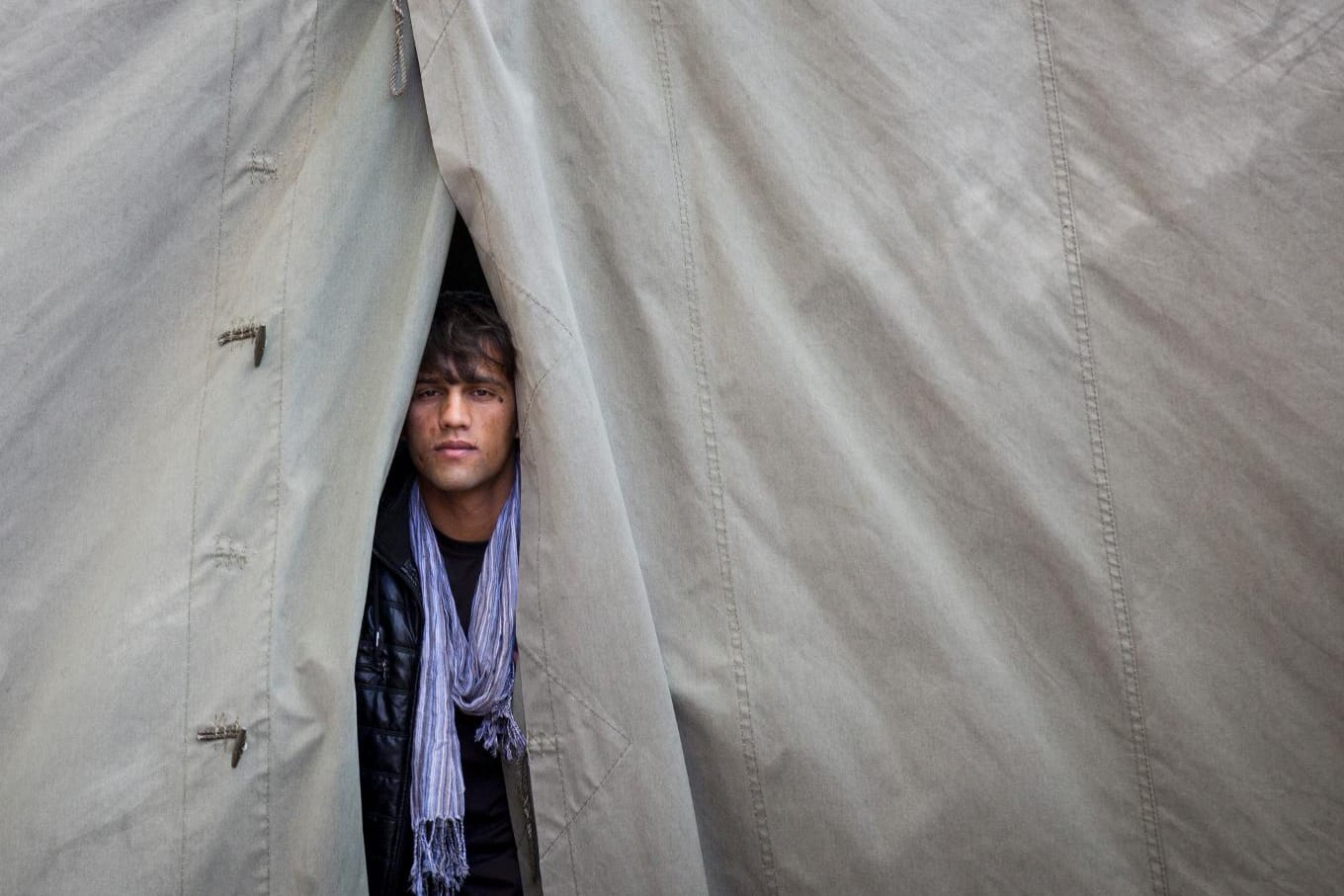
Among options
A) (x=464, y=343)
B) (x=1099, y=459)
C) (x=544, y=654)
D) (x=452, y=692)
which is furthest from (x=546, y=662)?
(x=1099, y=459)

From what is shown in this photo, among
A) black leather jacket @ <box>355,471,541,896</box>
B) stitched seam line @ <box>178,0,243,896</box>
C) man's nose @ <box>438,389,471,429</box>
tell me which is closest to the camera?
stitched seam line @ <box>178,0,243,896</box>

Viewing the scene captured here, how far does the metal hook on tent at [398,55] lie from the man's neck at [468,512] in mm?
656

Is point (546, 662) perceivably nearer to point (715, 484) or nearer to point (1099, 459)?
point (715, 484)

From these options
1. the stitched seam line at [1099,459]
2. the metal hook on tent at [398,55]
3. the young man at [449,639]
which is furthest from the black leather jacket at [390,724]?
the stitched seam line at [1099,459]

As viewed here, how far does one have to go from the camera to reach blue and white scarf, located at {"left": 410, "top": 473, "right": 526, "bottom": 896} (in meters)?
1.69

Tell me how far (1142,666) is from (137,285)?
4.48 feet

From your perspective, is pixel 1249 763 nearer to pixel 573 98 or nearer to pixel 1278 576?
pixel 1278 576

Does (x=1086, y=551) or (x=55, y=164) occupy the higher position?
(x=55, y=164)

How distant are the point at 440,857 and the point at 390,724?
0.20 metres

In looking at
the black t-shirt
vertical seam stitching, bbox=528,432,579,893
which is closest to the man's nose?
the black t-shirt

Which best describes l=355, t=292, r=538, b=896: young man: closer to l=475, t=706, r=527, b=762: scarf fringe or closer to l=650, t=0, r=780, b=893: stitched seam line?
l=475, t=706, r=527, b=762: scarf fringe

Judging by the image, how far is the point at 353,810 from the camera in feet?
4.91

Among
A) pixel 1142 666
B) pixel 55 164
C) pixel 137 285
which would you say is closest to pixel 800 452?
pixel 1142 666

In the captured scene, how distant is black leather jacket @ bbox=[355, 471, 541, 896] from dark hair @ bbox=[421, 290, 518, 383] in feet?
0.91
